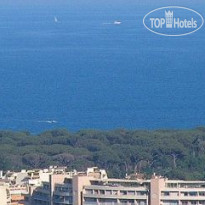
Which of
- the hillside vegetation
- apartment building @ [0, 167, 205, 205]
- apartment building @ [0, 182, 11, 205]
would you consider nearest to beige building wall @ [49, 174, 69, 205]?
apartment building @ [0, 167, 205, 205]

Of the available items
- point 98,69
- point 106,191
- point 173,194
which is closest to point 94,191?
point 106,191

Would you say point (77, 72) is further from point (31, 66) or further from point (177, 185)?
point (177, 185)

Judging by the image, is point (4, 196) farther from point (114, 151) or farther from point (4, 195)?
point (114, 151)

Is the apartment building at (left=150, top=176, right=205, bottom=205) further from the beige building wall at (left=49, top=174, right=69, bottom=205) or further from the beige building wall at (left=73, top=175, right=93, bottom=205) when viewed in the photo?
the beige building wall at (left=49, top=174, right=69, bottom=205)

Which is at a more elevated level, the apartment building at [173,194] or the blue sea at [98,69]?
the blue sea at [98,69]

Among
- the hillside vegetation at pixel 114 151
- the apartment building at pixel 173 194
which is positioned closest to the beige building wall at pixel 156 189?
the apartment building at pixel 173 194

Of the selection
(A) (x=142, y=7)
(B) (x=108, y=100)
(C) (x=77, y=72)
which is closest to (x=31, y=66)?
(C) (x=77, y=72)

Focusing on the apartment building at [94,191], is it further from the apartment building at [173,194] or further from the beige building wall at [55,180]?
the apartment building at [173,194]
